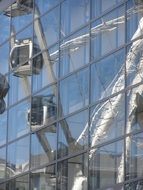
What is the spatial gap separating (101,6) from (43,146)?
224 inches

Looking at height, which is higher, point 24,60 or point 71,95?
point 24,60

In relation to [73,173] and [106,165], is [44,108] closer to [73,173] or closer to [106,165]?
[73,173]

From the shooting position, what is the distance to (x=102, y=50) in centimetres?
2583

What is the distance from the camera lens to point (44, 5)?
30.4 meters

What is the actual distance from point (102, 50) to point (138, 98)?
113 inches

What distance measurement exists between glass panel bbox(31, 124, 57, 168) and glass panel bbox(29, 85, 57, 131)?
1.07ft

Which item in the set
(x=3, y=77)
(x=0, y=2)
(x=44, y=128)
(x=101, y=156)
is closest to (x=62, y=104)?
(x=44, y=128)

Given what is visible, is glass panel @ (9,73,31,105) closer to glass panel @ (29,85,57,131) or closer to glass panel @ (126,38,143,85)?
glass panel @ (29,85,57,131)

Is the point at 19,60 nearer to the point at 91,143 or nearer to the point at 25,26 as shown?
the point at 25,26

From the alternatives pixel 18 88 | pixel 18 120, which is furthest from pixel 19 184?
pixel 18 88

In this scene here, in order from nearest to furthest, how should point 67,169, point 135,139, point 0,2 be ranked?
point 135,139, point 67,169, point 0,2

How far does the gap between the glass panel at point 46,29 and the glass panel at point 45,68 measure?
1.21 feet

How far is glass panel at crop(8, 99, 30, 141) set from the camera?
99.3ft

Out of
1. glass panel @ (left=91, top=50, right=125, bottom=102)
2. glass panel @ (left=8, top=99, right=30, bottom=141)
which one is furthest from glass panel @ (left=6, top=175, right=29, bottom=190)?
glass panel @ (left=91, top=50, right=125, bottom=102)
